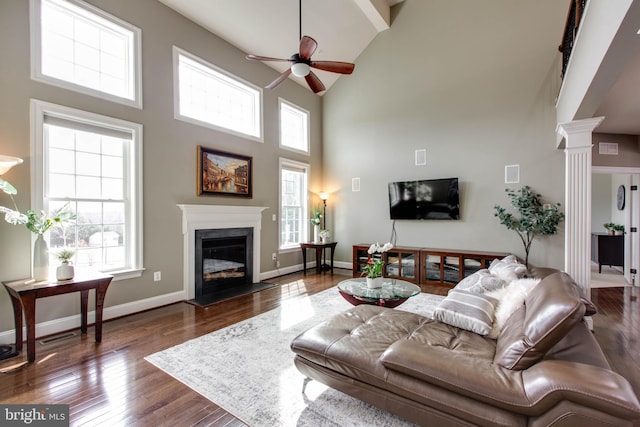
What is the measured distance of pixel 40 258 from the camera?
285 centimetres

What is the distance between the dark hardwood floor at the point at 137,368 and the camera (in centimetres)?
194

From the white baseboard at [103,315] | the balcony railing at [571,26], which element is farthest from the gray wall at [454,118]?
the white baseboard at [103,315]

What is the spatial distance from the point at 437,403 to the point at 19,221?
3611 millimetres

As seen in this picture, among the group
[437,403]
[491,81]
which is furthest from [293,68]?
[491,81]

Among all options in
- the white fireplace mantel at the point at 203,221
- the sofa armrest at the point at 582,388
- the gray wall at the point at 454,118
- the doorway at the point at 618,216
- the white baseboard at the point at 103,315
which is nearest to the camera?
the sofa armrest at the point at 582,388

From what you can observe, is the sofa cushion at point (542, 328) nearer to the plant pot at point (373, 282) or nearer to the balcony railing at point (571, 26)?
the plant pot at point (373, 282)

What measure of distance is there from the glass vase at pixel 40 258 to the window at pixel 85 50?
5.52 ft

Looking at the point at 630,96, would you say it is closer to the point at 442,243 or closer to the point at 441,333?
the point at 442,243

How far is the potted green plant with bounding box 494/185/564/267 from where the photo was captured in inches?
180

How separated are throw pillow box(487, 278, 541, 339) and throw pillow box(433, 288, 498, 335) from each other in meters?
0.04

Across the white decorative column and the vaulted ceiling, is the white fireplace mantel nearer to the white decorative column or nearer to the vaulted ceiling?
the vaulted ceiling

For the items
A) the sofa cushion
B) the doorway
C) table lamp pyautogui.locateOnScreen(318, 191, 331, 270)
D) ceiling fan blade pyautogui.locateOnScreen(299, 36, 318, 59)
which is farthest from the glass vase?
the doorway

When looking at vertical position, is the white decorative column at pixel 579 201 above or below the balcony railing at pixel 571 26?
below

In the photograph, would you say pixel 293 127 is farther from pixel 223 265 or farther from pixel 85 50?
pixel 85 50
